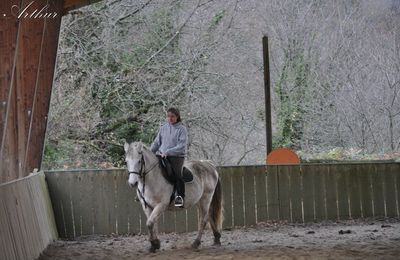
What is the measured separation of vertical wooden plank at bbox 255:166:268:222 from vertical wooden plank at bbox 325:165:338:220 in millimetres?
1295

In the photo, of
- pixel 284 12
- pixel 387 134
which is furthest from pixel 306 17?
pixel 387 134

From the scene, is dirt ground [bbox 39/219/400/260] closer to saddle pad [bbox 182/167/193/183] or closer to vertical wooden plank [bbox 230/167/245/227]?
vertical wooden plank [bbox 230/167/245/227]

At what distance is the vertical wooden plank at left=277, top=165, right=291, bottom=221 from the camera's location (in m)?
12.5

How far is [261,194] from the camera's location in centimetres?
1249

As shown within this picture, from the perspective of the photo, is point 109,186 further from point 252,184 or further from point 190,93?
point 190,93

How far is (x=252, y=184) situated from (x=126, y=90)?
549cm

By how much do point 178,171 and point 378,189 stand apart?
5284 mm

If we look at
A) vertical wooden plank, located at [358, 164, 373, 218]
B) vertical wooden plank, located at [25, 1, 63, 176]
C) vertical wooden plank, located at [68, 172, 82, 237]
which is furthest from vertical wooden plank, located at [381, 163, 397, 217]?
vertical wooden plank, located at [25, 1, 63, 176]

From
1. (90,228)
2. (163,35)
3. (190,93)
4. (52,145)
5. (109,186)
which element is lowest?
(90,228)

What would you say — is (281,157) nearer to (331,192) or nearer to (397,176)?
(331,192)

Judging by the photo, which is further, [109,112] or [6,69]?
[109,112]

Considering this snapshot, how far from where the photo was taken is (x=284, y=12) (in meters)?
19.4

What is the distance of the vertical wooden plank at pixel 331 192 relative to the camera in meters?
12.7

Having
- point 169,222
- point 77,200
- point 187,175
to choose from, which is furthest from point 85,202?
point 187,175
